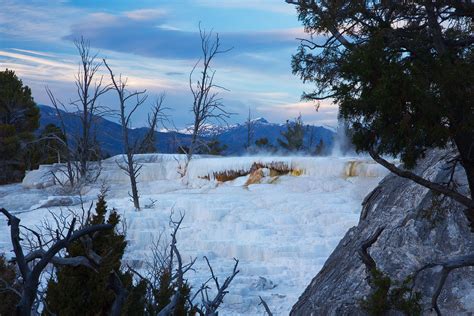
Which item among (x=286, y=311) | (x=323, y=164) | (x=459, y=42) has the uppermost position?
(x=459, y=42)

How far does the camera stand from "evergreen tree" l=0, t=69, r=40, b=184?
100 ft

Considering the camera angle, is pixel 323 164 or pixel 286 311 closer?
pixel 286 311

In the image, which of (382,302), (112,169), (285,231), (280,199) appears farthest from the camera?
(112,169)

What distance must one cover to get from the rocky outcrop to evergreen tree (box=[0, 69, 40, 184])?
25012 mm

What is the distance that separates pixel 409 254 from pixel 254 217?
9196 mm

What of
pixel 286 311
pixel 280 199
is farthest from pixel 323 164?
pixel 286 311

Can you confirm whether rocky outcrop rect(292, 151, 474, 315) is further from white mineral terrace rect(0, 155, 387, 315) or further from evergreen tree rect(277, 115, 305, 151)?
evergreen tree rect(277, 115, 305, 151)

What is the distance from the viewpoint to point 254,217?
52.6 ft

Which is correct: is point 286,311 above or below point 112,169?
below

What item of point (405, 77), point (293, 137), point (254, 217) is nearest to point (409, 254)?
point (405, 77)

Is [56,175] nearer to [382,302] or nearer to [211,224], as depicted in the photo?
[211,224]

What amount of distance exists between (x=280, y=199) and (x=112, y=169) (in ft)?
32.4

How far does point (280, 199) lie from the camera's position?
56.6 ft

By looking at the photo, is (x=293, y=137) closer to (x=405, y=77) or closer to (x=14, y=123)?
(x=14, y=123)
